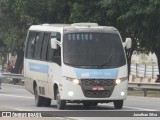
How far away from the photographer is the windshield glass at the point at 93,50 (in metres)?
21.5

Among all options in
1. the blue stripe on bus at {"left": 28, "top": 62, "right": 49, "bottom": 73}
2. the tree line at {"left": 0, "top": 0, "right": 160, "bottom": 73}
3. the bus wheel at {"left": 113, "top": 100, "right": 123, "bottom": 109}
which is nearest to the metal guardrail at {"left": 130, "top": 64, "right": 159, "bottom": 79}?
the tree line at {"left": 0, "top": 0, "right": 160, "bottom": 73}

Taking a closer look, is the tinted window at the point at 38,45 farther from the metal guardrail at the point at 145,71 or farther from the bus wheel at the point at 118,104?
the metal guardrail at the point at 145,71

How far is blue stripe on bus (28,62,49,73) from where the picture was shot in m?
23.3

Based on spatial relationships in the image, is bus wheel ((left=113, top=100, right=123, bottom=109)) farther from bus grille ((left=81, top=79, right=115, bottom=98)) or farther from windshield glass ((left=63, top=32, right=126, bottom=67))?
windshield glass ((left=63, top=32, right=126, bottom=67))

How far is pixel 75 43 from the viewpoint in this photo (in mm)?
21859

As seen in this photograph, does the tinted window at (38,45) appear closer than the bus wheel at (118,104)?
No

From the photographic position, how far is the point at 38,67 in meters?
24.2

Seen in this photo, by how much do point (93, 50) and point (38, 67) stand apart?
10.2ft

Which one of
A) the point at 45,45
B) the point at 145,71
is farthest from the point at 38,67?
the point at 145,71

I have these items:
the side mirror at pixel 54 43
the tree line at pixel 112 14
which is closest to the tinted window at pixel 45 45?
the side mirror at pixel 54 43

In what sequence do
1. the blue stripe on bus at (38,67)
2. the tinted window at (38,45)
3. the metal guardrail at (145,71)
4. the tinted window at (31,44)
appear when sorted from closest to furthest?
1. the blue stripe on bus at (38,67)
2. the tinted window at (38,45)
3. the tinted window at (31,44)
4. the metal guardrail at (145,71)

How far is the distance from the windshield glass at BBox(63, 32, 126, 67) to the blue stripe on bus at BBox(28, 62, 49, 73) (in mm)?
1639

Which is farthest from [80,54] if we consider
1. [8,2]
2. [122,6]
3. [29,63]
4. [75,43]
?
[8,2]

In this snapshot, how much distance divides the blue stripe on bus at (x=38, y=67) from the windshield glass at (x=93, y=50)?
1.64 meters
